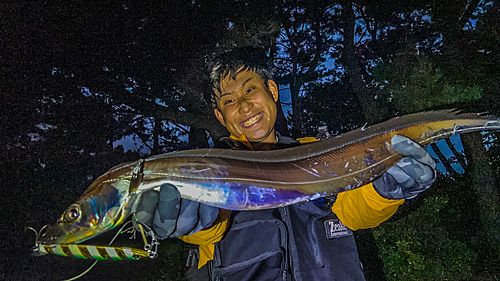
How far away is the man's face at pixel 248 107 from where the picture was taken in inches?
150

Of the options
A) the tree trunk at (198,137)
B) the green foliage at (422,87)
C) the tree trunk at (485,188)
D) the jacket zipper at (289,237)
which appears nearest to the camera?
the jacket zipper at (289,237)

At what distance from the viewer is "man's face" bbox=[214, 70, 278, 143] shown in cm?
381

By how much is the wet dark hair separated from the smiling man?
4.63 ft

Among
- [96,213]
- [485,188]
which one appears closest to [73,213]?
[96,213]

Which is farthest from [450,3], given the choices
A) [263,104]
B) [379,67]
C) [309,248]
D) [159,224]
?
[159,224]

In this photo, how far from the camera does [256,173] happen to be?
2715 millimetres

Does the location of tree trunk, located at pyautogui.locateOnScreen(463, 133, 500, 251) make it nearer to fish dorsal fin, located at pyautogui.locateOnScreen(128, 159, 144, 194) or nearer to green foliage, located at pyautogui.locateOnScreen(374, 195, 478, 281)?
green foliage, located at pyautogui.locateOnScreen(374, 195, 478, 281)

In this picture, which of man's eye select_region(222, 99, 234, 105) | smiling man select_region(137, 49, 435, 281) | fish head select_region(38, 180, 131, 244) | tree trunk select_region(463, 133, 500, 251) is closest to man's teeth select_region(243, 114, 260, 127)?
man's eye select_region(222, 99, 234, 105)

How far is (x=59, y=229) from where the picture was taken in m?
2.59

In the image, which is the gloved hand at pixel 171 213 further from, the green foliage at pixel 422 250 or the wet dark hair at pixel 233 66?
the green foliage at pixel 422 250

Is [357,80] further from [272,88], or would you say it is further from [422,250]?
[272,88]

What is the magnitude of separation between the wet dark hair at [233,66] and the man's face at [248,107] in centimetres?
5

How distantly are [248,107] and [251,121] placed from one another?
14cm

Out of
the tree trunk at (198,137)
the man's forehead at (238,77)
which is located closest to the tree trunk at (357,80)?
the man's forehead at (238,77)
